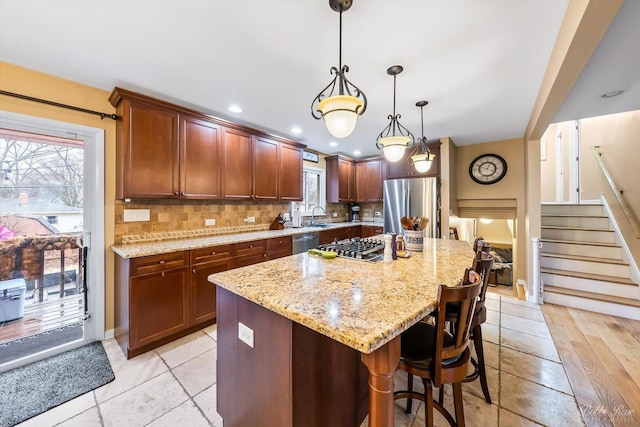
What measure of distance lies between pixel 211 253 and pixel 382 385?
7.51 ft

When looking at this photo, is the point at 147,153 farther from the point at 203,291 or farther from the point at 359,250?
the point at 359,250

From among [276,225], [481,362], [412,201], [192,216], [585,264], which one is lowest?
[481,362]

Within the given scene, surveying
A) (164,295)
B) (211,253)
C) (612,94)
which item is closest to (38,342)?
(164,295)

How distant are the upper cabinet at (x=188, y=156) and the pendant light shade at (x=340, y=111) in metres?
2.03

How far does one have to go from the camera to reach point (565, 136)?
5.13 metres

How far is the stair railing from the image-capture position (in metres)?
3.24

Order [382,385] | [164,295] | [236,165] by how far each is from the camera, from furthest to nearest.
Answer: [236,165] < [164,295] < [382,385]

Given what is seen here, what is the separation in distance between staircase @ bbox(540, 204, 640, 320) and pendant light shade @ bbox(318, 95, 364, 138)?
154 inches

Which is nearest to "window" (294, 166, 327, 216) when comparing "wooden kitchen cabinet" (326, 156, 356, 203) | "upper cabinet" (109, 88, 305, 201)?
"wooden kitchen cabinet" (326, 156, 356, 203)

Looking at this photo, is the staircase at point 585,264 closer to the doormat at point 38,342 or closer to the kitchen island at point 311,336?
the kitchen island at point 311,336

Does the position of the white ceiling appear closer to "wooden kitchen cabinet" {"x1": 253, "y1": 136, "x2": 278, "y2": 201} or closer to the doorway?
the doorway

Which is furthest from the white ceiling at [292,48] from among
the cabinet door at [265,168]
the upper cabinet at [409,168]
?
the upper cabinet at [409,168]

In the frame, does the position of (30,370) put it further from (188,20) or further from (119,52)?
(188,20)

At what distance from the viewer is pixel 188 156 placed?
2.80 m
